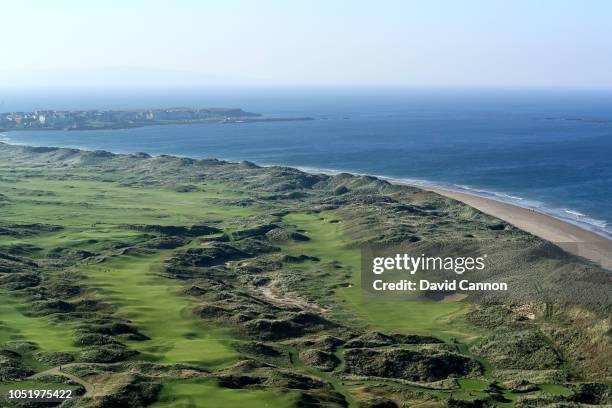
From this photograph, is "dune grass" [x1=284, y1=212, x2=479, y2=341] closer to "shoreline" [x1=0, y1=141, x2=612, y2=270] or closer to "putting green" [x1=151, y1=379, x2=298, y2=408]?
"putting green" [x1=151, y1=379, x2=298, y2=408]

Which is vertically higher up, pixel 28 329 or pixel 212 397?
pixel 212 397

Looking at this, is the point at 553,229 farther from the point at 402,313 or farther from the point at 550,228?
the point at 402,313

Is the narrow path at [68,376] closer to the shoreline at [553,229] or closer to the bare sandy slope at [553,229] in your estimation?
the shoreline at [553,229]

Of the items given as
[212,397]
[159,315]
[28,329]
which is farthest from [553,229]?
[212,397]

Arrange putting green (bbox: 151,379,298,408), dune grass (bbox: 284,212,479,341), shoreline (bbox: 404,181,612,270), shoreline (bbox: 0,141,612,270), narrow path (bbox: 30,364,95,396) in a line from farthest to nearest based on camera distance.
Answer: shoreline (bbox: 0,141,612,270), shoreline (bbox: 404,181,612,270), dune grass (bbox: 284,212,479,341), narrow path (bbox: 30,364,95,396), putting green (bbox: 151,379,298,408)

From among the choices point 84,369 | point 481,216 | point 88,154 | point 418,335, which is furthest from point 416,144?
point 84,369

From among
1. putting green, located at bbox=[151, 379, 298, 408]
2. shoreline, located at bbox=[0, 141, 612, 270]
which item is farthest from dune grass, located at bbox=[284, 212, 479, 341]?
shoreline, located at bbox=[0, 141, 612, 270]

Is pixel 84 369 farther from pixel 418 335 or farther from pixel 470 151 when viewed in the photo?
pixel 470 151

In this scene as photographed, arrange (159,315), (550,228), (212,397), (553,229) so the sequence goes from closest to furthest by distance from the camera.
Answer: (212,397)
(159,315)
(553,229)
(550,228)

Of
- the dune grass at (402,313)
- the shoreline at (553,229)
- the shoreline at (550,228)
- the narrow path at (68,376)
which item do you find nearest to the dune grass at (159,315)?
the narrow path at (68,376)

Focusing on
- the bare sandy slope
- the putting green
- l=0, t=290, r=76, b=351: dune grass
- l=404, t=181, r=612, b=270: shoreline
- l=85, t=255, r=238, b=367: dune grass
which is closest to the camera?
the putting green
